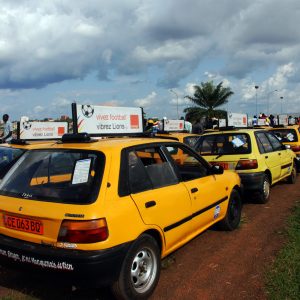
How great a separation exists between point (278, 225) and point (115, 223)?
3.85 m

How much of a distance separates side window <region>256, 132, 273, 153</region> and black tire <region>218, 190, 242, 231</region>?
216 cm

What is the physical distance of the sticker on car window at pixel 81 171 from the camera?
3631mm

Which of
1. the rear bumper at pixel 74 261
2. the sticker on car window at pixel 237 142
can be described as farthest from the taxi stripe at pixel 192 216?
the sticker on car window at pixel 237 142

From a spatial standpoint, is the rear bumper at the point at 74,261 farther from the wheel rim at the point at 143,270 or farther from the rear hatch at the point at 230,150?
the rear hatch at the point at 230,150

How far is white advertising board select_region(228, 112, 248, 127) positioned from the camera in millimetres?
15437

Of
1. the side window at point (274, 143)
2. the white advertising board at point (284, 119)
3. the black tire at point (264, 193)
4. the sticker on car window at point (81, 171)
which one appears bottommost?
the black tire at point (264, 193)

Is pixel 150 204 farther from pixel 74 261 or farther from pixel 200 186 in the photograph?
pixel 200 186

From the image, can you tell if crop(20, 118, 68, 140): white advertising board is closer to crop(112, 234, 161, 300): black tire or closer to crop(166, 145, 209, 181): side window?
crop(166, 145, 209, 181): side window

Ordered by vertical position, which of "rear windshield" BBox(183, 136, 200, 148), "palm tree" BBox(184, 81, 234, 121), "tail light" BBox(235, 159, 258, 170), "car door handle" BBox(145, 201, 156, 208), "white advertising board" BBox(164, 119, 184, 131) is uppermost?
"palm tree" BBox(184, 81, 234, 121)

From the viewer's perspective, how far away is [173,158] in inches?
187

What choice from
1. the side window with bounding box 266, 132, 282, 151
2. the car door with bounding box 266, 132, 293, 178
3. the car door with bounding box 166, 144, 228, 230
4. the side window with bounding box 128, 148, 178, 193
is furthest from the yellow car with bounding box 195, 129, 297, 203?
the side window with bounding box 128, 148, 178, 193

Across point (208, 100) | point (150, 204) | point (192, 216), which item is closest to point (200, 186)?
point (192, 216)

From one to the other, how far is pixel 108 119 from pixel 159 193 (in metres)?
3.33

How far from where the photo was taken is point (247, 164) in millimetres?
7711
